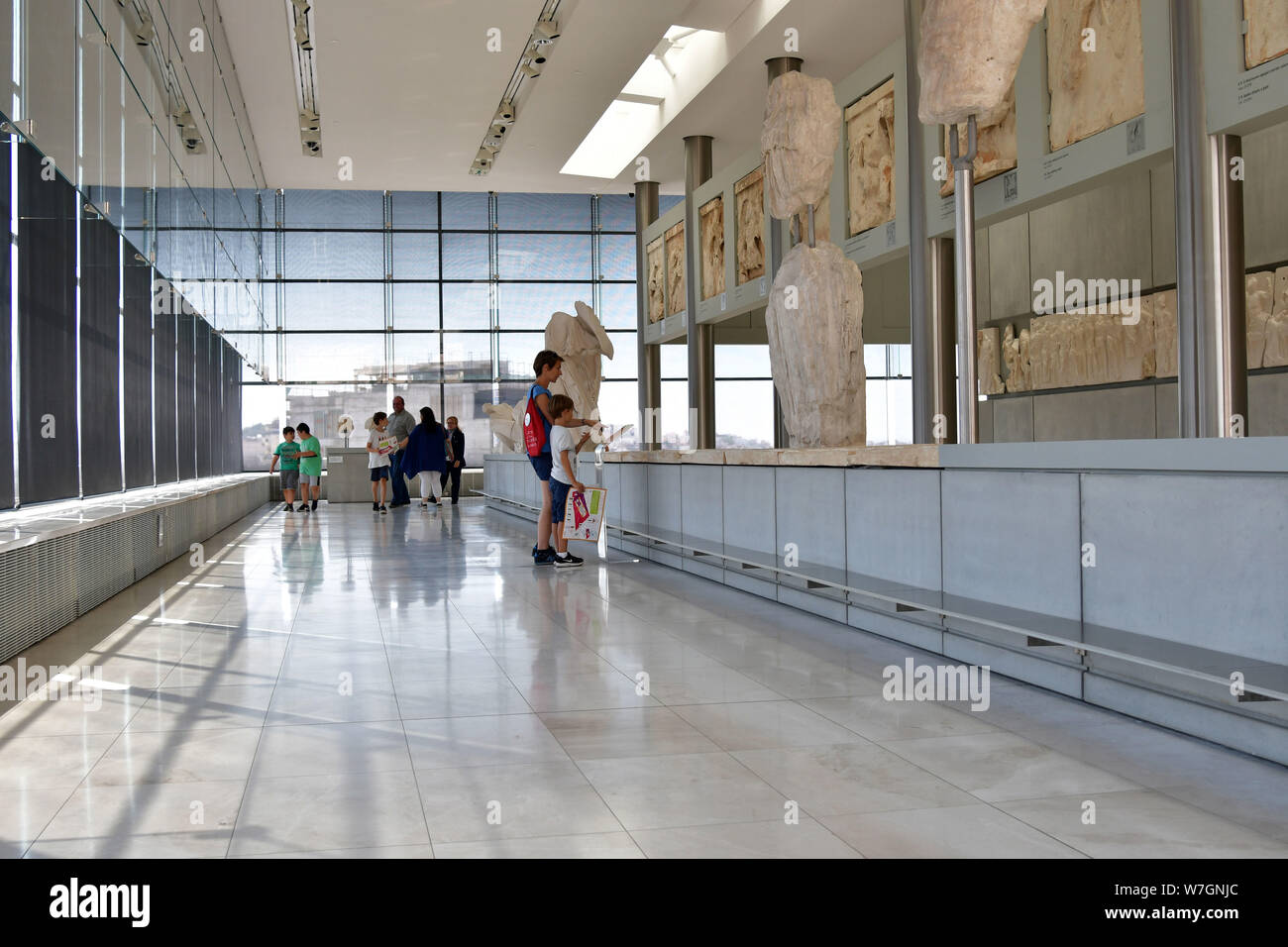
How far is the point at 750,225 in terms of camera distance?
17.6m

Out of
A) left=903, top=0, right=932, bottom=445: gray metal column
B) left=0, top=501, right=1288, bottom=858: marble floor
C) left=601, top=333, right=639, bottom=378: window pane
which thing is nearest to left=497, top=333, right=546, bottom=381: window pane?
left=601, top=333, right=639, bottom=378: window pane

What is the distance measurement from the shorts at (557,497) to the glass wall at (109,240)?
4.28 m

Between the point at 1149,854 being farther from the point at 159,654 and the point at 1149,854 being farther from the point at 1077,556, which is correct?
the point at 159,654

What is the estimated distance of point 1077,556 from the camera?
17.5 ft

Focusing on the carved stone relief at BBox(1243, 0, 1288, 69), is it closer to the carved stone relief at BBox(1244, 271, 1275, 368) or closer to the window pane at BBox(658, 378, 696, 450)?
the carved stone relief at BBox(1244, 271, 1275, 368)

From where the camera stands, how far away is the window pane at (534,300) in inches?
1278

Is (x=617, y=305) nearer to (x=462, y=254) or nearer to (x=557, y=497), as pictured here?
(x=462, y=254)

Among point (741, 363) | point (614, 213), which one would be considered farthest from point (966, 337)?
point (614, 213)

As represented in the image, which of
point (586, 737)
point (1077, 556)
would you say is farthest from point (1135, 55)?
point (586, 737)

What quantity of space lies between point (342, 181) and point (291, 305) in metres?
4.58

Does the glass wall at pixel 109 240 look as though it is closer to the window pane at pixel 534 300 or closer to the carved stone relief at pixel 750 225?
the carved stone relief at pixel 750 225

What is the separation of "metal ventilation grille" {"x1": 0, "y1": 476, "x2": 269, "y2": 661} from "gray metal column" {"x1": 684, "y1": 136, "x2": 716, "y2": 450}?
10028 millimetres

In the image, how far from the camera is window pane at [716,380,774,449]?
3183cm

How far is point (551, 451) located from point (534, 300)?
21.9 metres
